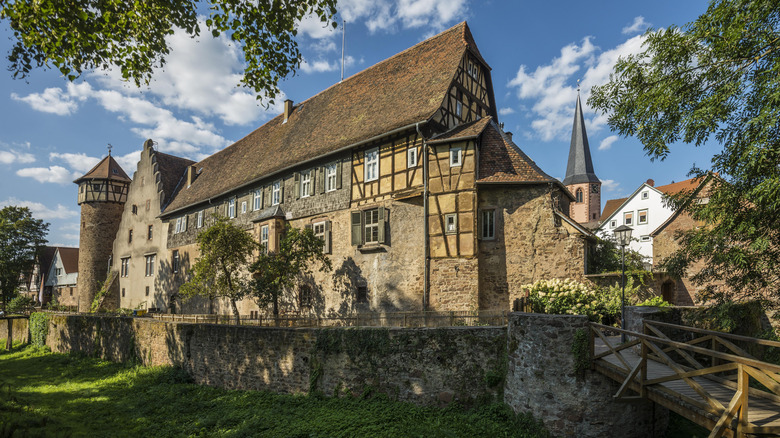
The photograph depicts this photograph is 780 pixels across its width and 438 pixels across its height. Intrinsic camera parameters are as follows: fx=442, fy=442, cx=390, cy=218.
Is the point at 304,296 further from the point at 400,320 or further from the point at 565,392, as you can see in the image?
the point at 565,392

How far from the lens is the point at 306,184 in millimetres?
21828

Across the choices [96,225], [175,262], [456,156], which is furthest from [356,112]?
[96,225]

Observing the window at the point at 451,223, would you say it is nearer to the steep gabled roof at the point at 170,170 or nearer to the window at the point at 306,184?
the window at the point at 306,184

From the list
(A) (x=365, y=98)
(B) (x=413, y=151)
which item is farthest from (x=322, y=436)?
(A) (x=365, y=98)

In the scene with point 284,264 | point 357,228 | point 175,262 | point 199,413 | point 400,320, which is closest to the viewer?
point 199,413

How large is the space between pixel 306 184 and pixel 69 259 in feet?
139

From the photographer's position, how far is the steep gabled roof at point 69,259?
159ft

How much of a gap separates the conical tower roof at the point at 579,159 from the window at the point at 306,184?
126ft

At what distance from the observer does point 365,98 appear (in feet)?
71.1

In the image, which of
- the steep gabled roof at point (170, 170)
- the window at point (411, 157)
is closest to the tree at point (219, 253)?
the window at point (411, 157)

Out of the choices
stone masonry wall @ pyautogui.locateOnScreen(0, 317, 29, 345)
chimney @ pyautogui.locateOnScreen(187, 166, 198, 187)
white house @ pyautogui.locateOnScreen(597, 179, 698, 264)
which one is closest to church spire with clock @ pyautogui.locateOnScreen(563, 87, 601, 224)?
white house @ pyautogui.locateOnScreen(597, 179, 698, 264)

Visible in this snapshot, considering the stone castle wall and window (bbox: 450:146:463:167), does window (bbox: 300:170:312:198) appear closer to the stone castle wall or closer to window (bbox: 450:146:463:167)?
window (bbox: 450:146:463:167)

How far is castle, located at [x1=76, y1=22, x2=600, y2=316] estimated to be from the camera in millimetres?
16172

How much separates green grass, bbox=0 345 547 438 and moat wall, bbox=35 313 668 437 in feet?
1.29
